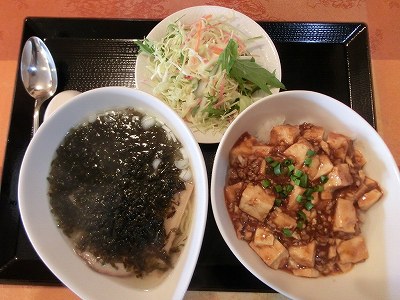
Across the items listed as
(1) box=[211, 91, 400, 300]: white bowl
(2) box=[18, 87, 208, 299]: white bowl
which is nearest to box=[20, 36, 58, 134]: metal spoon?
(2) box=[18, 87, 208, 299]: white bowl

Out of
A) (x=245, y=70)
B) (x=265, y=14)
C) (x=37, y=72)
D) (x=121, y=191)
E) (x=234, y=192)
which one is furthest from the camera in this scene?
(x=265, y=14)

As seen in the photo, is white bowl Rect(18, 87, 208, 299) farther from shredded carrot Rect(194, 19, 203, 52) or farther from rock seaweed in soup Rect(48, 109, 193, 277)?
shredded carrot Rect(194, 19, 203, 52)

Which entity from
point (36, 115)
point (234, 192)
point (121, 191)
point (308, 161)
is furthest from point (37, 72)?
point (308, 161)

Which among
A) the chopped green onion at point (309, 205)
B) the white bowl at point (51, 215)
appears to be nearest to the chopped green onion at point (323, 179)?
the chopped green onion at point (309, 205)

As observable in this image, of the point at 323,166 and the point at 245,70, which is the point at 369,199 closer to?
the point at 323,166

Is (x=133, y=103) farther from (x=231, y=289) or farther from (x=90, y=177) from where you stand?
(x=231, y=289)

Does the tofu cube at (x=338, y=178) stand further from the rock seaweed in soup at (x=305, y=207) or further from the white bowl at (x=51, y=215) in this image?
the white bowl at (x=51, y=215)

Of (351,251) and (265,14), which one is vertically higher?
(265,14)

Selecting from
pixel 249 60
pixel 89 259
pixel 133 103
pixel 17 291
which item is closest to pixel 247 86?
pixel 249 60
